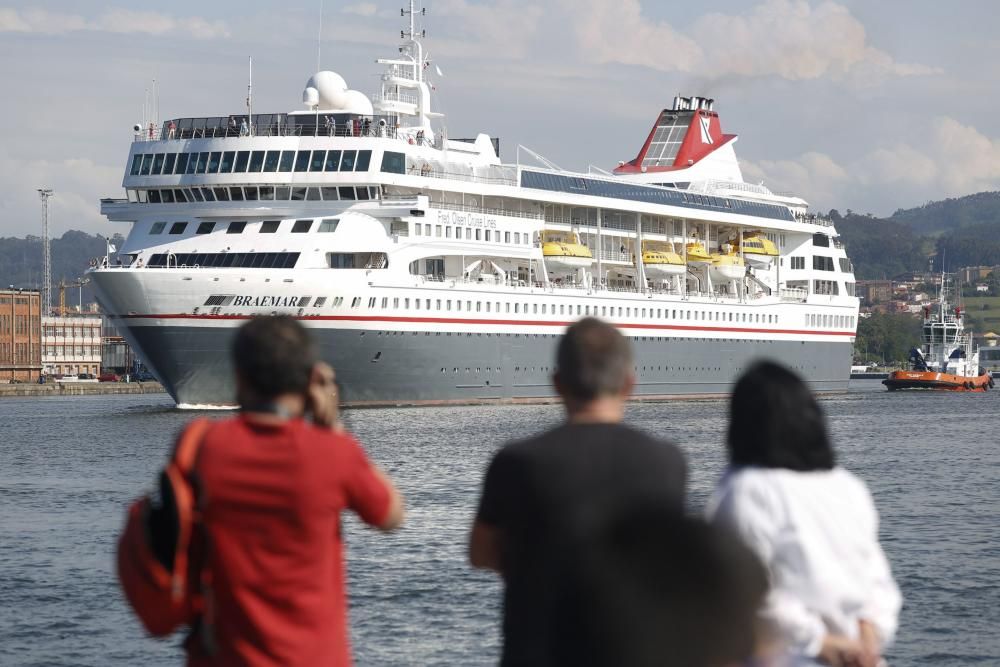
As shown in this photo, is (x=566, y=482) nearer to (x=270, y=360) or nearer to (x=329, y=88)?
(x=270, y=360)

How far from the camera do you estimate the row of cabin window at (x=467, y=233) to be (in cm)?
5031

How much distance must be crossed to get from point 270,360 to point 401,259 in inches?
1734

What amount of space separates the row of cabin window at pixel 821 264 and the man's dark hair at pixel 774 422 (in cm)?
6615

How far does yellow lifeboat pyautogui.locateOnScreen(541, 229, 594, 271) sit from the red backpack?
2021 inches

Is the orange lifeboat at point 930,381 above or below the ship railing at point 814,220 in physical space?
below

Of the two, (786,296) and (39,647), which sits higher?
(786,296)

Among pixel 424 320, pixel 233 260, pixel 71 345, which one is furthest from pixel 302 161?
pixel 71 345

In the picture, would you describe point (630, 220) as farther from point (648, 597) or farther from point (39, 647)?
point (648, 597)

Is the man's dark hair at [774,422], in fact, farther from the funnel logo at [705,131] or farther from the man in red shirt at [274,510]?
the funnel logo at [705,131]

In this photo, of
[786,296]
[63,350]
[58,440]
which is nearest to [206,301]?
[58,440]

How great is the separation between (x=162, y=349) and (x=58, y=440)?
666 centimetres

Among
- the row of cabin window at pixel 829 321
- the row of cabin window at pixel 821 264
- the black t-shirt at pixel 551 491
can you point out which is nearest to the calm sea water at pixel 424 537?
the black t-shirt at pixel 551 491

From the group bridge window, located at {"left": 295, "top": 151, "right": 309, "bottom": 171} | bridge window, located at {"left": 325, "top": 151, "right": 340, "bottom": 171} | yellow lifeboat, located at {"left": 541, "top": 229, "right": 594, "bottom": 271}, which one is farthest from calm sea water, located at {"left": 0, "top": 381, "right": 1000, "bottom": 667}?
yellow lifeboat, located at {"left": 541, "top": 229, "right": 594, "bottom": 271}

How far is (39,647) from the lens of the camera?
13.4 metres
